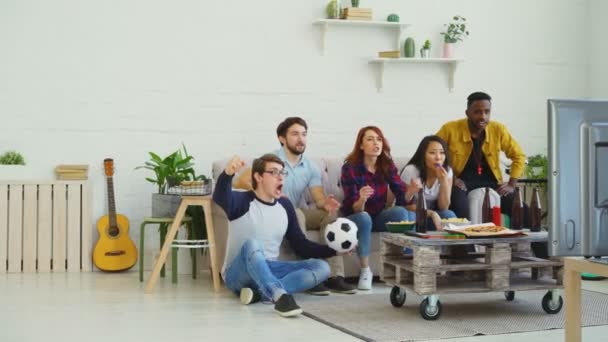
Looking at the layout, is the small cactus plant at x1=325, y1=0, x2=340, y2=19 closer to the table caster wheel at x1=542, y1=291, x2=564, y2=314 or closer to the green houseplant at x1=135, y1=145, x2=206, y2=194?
the green houseplant at x1=135, y1=145, x2=206, y2=194

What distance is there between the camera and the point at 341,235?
4871 mm

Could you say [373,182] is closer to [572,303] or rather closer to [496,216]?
[496,216]

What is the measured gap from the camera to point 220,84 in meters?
6.56

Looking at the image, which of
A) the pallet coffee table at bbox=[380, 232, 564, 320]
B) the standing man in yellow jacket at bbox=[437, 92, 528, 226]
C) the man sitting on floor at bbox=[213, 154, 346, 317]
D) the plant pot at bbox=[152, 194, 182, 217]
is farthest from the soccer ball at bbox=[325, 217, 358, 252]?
the standing man in yellow jacket at bbox=[437, 92, 528, 226]

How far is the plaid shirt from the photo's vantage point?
17.9 ft

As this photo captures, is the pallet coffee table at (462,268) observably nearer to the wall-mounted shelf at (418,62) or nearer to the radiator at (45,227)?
the wall-mounted shelf at (418,62)

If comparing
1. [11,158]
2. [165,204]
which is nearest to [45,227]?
[11,158]

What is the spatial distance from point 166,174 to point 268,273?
69.4 inches

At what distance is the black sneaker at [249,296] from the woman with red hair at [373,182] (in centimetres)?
85

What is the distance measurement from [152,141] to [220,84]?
662mm

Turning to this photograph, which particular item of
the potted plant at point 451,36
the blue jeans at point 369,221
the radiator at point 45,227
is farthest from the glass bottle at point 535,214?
the radiator at point 45,227

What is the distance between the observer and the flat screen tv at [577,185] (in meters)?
2.38

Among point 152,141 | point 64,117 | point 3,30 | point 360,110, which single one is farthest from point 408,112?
point 3,30

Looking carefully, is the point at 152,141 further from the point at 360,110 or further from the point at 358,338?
the point at 358,338
